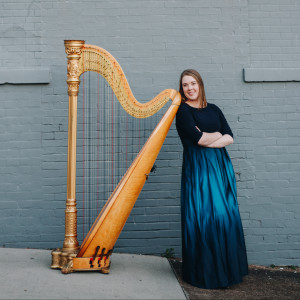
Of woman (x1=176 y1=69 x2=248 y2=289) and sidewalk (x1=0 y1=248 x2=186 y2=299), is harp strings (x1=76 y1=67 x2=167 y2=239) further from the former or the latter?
woman (x1=176 y1=69 x2=248 y2=289)

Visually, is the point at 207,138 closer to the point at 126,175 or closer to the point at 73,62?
the point at 126,175

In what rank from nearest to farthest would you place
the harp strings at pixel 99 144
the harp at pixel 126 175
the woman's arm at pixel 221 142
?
the harp at pixel 126 175, the woman's arm at pixel 221 142, the harp strings at pixel 99 144

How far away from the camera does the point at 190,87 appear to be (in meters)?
3.73

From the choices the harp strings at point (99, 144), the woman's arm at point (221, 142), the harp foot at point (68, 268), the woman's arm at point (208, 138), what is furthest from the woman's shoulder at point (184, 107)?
the harp foot at point (68, 268)

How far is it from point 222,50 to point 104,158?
1.70m

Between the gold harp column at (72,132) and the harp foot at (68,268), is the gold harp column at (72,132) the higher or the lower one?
the higher one

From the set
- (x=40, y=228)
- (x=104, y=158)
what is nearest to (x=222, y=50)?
(x=104, y=158)

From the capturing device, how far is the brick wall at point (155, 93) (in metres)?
4.53

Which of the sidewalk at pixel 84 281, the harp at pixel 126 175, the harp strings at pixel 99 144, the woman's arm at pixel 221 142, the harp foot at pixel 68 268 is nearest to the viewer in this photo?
the sidewalk at pixel 84 281

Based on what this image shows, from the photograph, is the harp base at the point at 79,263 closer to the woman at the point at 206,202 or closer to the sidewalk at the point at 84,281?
the sidewalk at the point at 84,281

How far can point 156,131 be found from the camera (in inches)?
139

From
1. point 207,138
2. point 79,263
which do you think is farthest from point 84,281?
point 207,138

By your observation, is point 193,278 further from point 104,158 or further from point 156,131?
point 104,158

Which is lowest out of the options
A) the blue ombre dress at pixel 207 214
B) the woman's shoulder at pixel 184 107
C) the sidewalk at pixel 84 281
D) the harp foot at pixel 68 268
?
the sidewalk at pixel 84 281
